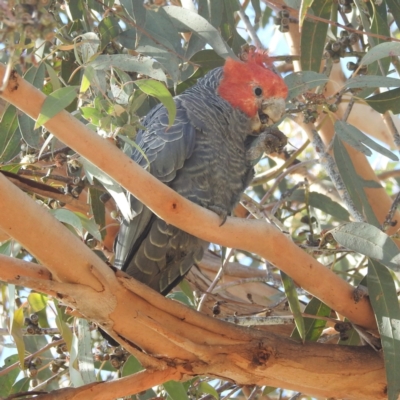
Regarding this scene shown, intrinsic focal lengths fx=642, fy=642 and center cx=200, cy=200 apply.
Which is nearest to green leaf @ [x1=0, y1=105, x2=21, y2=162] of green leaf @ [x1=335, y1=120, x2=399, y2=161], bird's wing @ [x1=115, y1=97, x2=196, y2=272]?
bird's wing @ [x1=115, y1=97, x2=196, y2=272]

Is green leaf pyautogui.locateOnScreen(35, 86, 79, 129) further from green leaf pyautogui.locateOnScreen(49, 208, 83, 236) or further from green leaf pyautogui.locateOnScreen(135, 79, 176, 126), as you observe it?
green leaf pyautogui.locateOnScreen(49, 208, 83, 236)

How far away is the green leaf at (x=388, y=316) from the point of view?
1.81 metres

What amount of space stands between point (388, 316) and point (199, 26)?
102 centimetres

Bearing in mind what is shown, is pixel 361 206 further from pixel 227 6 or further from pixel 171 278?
pixel 227 6

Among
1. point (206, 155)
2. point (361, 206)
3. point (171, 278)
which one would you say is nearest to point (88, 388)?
point (171, 278)

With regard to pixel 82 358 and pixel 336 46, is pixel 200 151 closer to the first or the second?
pixel 336 46

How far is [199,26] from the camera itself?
1.91m

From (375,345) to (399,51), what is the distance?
0.88 meters

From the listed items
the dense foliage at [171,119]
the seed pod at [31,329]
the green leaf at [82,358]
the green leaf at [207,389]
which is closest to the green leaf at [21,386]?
the dense foliage at [171,119]

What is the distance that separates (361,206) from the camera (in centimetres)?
203

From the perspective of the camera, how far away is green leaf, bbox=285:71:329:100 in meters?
1.96

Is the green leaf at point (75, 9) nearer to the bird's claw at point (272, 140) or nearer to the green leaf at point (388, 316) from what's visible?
the bird's claw at point (272, 140)

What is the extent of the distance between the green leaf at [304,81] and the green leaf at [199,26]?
0.72 ft

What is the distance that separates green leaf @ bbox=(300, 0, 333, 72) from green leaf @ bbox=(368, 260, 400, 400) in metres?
0.76
